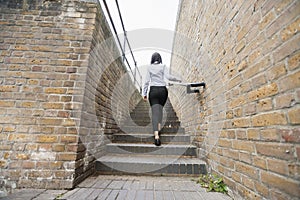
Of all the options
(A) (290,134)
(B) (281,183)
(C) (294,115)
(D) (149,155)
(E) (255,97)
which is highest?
(E) (255,97)

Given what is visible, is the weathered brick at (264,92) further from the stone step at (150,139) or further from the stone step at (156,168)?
the stone step at (150,139)

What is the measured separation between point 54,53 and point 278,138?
237cm

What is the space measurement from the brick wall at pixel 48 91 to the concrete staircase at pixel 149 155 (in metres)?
0.37

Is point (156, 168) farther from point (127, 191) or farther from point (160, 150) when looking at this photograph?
point (127, 191)

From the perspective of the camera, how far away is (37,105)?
1.80 metres

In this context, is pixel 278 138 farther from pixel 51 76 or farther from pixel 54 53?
pixel 54 53

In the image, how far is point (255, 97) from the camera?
1168 mm

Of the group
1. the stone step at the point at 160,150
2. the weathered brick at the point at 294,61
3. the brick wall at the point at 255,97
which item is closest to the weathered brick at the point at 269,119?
the brick wall at the point at 255,97

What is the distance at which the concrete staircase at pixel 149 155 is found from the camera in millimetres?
2104

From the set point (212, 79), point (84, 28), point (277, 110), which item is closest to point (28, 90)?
point (84, 28)

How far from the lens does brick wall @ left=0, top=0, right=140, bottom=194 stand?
166cm

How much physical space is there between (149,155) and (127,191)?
0.95m

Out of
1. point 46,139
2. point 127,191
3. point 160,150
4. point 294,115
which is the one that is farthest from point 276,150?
point 46,139

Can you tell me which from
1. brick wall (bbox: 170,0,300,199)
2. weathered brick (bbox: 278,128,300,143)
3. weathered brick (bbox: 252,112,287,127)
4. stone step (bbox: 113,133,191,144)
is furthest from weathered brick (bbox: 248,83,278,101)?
stone step (bbox: 113,133,191,144)
